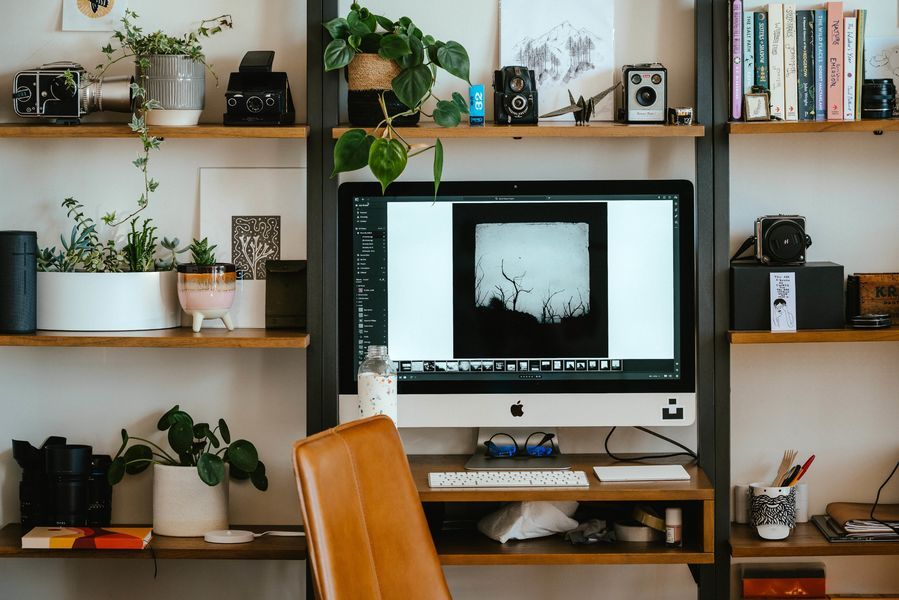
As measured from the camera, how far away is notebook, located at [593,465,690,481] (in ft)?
7.24

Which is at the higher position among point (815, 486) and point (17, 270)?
point (17, 270)

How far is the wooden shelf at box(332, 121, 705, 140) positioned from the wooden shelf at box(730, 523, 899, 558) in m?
0.98

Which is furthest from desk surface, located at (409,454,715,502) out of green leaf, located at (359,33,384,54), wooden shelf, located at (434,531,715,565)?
green leaf, located at (359,33,384,54)

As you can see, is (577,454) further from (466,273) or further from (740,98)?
(740,98)

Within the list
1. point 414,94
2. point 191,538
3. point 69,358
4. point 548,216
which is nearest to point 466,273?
point 548,216

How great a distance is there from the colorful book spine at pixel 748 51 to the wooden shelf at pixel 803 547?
1.08 metres

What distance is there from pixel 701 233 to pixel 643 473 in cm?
59

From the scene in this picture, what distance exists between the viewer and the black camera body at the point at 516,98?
2279 millimetres

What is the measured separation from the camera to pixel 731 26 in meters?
2.25

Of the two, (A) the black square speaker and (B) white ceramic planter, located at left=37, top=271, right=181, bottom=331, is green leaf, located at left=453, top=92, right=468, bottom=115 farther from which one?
(B) white ceramic planter, located at left=37, top=271, right=181, bottom=331

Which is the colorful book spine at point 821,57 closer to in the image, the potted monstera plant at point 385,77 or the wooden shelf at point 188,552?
the potted monstera plant at point 385,77

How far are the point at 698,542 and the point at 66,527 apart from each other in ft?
5.01

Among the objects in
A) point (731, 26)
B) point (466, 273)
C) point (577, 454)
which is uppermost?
point (731, 26)

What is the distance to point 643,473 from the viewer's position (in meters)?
2.24
